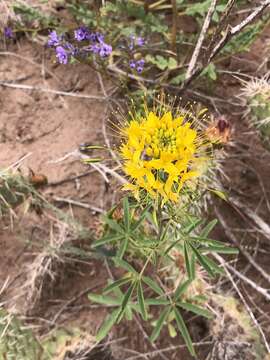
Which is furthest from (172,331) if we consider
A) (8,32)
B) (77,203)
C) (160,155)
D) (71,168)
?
(8,32)

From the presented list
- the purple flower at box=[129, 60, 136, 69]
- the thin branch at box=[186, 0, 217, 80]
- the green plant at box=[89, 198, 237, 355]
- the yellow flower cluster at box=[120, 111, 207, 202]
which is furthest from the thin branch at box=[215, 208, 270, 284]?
the yellow flower cluster at box=[120, 111, 207, 202]

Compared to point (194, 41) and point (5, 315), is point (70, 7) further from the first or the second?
point (5, 315)

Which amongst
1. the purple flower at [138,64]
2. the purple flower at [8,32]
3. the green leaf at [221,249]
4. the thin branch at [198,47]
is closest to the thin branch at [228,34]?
the thin branch at [198,47]

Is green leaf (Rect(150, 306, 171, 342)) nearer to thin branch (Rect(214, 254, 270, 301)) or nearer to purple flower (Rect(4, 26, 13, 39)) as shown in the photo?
thin branch (Rect(214, 254, 270, 301))

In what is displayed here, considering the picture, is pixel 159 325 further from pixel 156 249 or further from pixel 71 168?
pixel 71 168

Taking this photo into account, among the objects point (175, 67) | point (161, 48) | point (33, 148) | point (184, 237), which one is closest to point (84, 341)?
point (184, 237)
